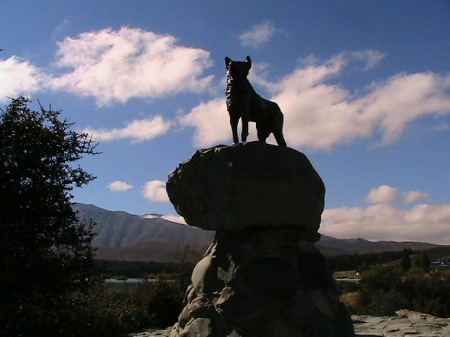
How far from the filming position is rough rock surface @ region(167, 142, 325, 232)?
5.34 m

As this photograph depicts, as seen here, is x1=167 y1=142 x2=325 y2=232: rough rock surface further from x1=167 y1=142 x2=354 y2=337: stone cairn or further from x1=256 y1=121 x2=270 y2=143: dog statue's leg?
x1=256 y1=121 x2=270 y2=143: dog statue's leg

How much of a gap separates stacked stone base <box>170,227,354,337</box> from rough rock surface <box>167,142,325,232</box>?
0.74ft

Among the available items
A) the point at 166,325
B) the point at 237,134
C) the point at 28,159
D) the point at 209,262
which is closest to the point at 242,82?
the point at 237,134

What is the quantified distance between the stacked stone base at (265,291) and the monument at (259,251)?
1cm

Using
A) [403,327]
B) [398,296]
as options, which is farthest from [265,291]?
[398,296]

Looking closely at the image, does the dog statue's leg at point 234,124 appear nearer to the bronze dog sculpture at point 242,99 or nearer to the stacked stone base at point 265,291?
the bronze dog sculpture at point 242,99

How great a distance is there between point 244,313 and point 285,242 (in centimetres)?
95

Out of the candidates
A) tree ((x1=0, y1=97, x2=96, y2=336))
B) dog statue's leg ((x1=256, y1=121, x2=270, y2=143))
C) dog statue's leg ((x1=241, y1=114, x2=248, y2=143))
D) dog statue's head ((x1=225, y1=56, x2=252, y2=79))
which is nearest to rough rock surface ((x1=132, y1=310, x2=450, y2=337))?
tree ((x1=0, y1=97, x2=96, y2=336))

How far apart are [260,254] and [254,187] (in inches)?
30.5

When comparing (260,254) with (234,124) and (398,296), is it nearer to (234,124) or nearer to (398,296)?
(234,124)

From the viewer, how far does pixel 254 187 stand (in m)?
5.32

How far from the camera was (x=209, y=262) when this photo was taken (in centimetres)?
571

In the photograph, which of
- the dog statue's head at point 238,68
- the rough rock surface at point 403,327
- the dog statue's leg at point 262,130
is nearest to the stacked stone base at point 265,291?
the dog statue's leg at point 262,130

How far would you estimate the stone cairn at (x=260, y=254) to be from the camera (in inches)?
205
